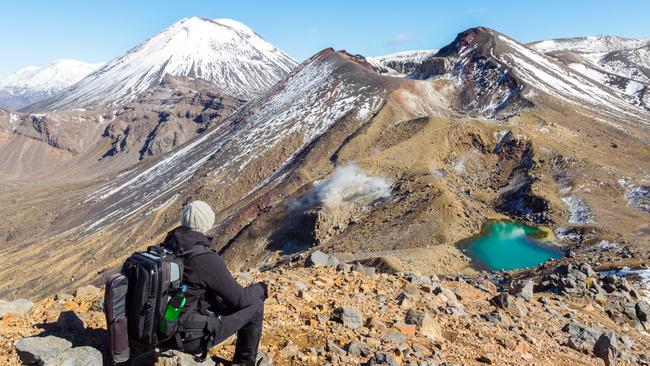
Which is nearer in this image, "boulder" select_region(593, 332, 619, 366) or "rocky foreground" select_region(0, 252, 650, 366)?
"rocky foreground" select_region(0, 252, 650, 366)

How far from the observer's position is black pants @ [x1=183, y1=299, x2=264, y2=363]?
5.70 m

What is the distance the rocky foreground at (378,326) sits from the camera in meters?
6.93

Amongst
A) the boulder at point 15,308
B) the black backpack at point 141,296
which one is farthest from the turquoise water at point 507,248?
the black backpack at point 141,296

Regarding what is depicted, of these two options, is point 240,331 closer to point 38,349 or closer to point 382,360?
point 382,360

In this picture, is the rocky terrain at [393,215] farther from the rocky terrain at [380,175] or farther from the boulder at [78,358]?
the rocky terrain at [380,175]

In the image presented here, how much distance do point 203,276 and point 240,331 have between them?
3.91ft

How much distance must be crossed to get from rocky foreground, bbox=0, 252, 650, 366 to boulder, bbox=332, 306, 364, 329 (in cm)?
2

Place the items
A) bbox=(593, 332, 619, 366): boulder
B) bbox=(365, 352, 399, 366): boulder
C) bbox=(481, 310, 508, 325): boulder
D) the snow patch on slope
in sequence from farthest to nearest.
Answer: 1. the snow patch on slope
2. bbox=(481, 310, 508, 325): boulder
3. bbox=(593, 332, 619, 366): boulder
4. bbox=(365, 352, 399, 366): boulder

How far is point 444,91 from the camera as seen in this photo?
310 ft

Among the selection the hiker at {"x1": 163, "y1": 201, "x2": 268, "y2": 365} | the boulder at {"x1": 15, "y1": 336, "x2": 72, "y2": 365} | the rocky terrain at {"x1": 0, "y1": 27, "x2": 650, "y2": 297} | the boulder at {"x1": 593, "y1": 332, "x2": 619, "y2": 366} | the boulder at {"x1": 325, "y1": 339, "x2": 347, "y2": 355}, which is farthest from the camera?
the rocky terrain at {"x1": 0, "y1": 27, "x2": 650, "y2": 297}

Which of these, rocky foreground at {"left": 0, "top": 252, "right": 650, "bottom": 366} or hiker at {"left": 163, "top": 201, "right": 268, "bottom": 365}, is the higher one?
hiker at {"left": 163, "top": 201, "right": 268, "bottom": 365}

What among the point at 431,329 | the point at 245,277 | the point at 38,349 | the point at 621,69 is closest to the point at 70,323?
the point at 38,349

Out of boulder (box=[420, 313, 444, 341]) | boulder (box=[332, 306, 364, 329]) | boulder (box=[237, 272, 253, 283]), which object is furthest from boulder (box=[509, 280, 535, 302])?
boulder (box=[237, 272, 253, 283])

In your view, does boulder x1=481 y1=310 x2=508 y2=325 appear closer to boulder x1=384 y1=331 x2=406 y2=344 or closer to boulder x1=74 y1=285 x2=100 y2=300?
boulder x1=384 y1=331 x2=406 y2=344
